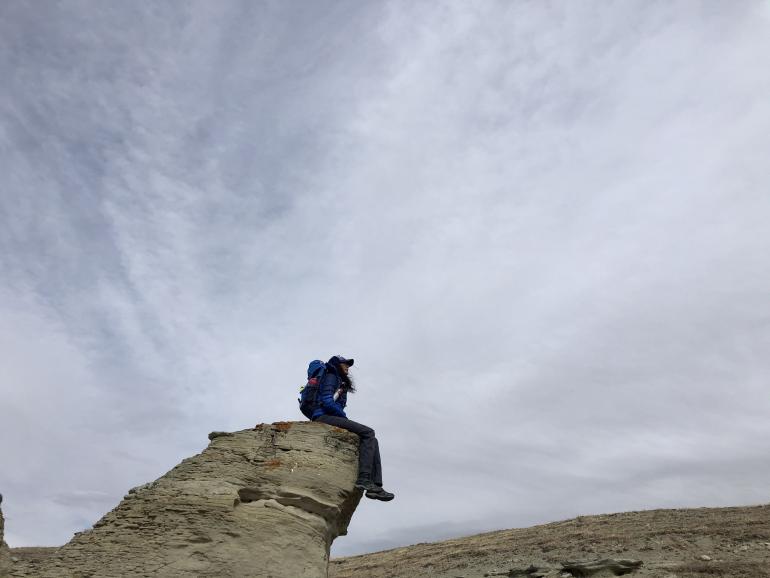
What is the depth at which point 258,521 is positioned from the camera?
269 inches

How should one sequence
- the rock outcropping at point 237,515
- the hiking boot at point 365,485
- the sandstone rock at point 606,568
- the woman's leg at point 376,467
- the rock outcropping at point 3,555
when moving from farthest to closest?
1. the sandstone rock at point 606,568
2. the woman's leg at point 376,467
3. the hiking boot at point 365,485
4. the rock outcropping at point 237,515
5. the rock outcropping at point 3,555

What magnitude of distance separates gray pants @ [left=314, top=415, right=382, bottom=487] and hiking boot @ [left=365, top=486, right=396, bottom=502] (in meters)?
0.15

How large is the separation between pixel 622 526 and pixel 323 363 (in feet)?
92.8

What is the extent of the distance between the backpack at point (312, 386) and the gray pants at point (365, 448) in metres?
0.28

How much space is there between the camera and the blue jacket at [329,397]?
28.9 feet

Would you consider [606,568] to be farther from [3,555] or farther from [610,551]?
[3,555]

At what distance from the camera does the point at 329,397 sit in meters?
8.84

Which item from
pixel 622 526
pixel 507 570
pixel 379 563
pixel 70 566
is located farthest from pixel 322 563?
pixel 379 563

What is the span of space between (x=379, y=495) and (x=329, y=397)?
167 centimetres

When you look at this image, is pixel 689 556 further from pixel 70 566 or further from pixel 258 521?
pixel 70 566

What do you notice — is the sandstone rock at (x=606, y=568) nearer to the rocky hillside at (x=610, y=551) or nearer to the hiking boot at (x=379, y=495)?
the rocky hillside at (x=610, y=551)

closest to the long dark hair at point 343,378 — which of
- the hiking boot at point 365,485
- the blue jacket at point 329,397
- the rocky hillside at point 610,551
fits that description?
the blue jacket at point 329,397

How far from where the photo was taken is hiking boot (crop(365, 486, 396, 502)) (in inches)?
319

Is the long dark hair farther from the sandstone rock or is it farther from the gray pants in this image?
the sandstone rock
